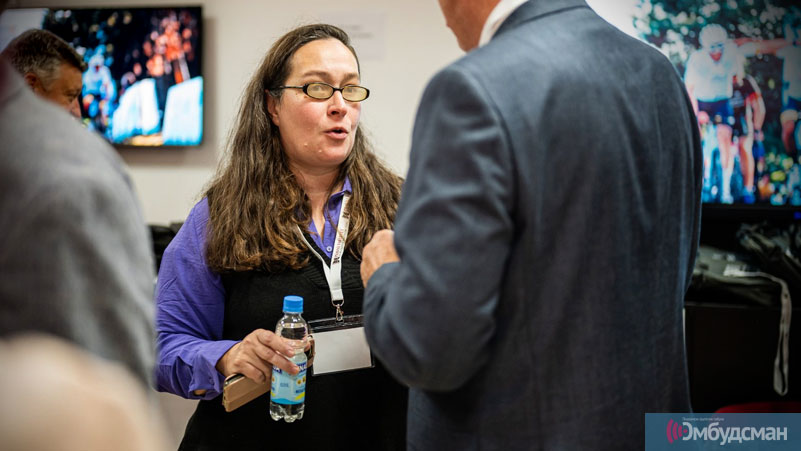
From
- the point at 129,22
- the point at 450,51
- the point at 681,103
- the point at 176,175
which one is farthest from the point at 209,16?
the point at 681,103

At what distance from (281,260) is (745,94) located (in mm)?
2687

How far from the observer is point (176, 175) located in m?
3.78

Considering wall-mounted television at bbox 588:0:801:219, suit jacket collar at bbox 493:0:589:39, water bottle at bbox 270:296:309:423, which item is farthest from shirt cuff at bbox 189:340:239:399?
wall-mounted television at bbox 588:0:801:219

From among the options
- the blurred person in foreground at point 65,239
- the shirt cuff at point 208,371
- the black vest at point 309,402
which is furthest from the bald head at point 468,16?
the shirt cuff at point 208,371

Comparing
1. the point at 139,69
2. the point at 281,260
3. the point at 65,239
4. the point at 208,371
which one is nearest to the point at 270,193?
the point at 281,260

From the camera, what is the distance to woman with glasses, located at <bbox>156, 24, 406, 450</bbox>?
1551mm

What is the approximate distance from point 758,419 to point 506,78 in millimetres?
2253

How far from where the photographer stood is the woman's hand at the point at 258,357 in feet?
4.60

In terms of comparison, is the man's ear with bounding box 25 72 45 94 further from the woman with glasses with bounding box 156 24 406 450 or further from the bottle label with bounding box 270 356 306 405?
the bottle label with bounding box 270 356 306 405

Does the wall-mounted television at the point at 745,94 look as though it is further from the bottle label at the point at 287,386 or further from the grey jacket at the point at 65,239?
the grey jacket at the point at 65,239

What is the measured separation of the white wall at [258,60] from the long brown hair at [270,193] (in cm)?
159

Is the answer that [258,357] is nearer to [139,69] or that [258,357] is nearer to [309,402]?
[309,402]

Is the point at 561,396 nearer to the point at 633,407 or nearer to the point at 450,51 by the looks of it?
the point at 633,407

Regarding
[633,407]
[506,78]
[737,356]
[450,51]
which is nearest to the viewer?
[506,78]
